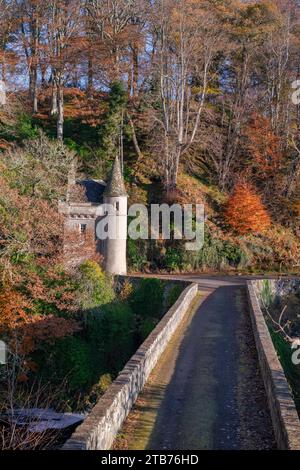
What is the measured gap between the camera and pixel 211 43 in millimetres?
37875

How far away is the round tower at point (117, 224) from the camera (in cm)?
3011

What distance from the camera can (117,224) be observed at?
30406 mm

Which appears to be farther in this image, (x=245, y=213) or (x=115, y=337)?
(x=245, y=213)

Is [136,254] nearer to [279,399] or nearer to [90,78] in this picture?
[90,78]

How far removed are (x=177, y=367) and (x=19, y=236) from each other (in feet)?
36.8

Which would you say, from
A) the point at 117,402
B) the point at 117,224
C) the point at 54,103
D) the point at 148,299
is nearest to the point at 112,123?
the point at 54,103

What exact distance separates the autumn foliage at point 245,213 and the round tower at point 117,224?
9998mm

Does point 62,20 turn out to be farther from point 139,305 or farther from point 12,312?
point 12,312

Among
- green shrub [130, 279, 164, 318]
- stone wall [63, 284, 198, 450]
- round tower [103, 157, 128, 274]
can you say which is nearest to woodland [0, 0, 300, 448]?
green shrub [130, 279, 164, 318]

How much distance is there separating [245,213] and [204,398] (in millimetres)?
26902

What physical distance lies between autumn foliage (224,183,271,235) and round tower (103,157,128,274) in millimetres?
9998

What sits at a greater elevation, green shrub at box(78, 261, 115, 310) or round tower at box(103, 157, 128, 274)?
round tower at box(103, 157, 128, 274)

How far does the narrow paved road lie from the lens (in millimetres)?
9133

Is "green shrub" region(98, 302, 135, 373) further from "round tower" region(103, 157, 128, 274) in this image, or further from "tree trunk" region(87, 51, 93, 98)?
"tree trunk" region(87, 51, 93, 98)
